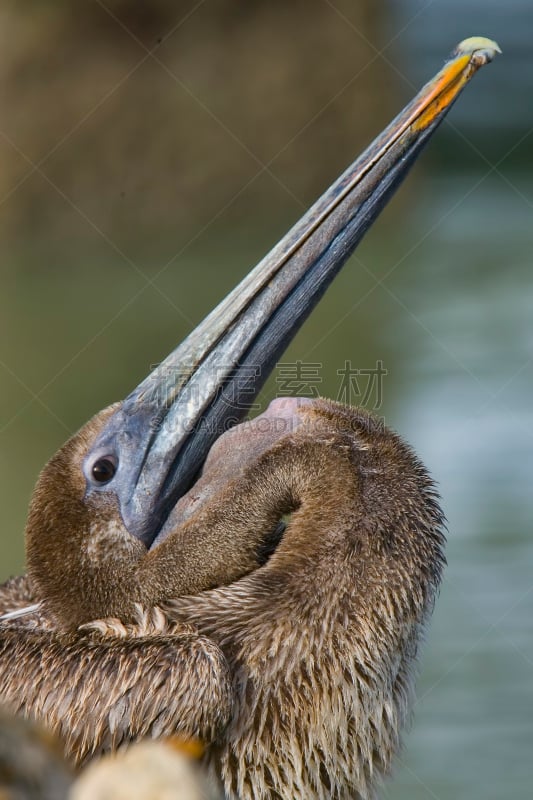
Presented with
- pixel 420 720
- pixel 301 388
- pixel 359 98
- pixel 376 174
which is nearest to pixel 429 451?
pixel 301 388

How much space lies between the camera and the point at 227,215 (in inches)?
376

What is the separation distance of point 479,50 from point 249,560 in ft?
4.51

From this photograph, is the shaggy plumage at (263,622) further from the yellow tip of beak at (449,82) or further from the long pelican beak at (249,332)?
the yellow tip of beak at (449,82)

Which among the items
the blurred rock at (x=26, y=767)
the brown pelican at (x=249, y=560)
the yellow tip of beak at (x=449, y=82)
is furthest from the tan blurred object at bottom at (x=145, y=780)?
the yellow tip of beak at (x=449, y=82)

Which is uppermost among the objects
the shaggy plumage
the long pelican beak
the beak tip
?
the beak tip

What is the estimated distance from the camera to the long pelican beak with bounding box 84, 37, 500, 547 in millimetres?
3121

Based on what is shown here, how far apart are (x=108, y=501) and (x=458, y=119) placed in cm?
902

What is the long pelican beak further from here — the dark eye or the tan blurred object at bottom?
the tan blurred object at bottom

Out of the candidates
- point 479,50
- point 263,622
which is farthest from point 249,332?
point 479,50

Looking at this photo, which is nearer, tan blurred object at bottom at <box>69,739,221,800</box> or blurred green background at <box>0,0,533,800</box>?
tan blurred object at bottom at <box>69,739,221,800</box>

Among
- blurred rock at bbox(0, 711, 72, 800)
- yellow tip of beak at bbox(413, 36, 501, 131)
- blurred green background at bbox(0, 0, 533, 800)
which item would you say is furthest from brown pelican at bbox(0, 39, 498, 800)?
blurred green background at bbox(0, 0, 533, 800)

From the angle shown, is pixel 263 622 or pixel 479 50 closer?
pixel 263 622

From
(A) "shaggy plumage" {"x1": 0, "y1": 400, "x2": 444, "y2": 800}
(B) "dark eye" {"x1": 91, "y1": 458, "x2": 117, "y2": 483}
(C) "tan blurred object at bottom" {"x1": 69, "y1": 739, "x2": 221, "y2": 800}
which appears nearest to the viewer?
(C) "tan blurred object at bottom" {"x1": 69, "y1": 739, "x2": 221, "y2": 800}

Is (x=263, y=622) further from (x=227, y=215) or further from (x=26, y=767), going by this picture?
(x=227, y=215)
